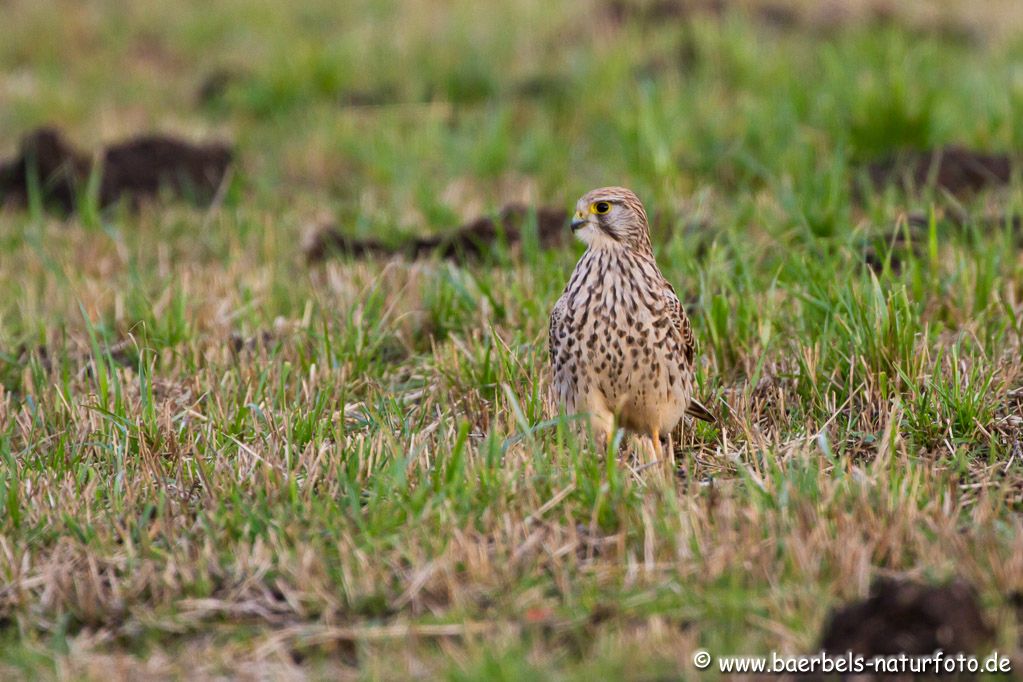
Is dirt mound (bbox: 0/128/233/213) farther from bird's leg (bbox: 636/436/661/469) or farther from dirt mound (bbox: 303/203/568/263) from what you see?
bird's leg (bbox: 636/436/661/469)

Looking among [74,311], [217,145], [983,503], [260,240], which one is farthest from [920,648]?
[217,145]

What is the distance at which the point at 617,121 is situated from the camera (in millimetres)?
8953

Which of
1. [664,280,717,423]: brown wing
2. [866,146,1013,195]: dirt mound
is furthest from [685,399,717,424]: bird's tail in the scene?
[866,146,1013,195]: dirt mound

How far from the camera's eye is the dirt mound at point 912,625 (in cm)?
320

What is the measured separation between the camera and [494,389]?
5359 millimetres

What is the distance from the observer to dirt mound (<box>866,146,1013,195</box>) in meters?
7.71

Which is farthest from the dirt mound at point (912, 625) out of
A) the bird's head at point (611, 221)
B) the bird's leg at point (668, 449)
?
the bird's head at point (611, 221)

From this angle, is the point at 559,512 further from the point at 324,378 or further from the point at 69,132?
the point at 69,132

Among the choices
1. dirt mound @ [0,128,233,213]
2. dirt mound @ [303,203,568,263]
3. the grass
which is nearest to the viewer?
the grass

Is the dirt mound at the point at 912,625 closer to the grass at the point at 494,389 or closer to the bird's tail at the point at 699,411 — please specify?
the grass at the point at 494,389

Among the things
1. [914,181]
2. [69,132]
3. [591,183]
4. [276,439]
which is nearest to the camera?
[276,439]

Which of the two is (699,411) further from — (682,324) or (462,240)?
(462,240)

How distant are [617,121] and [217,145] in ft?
8.79

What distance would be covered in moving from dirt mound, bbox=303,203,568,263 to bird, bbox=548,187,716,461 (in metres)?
1.96
